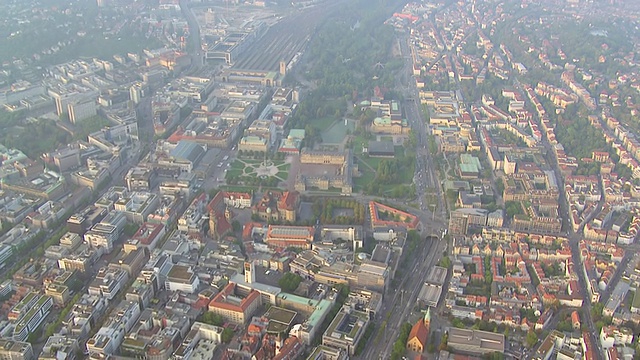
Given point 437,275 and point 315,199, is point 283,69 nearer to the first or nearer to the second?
point 315,199

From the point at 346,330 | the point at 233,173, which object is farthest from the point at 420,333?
the point at 233,173

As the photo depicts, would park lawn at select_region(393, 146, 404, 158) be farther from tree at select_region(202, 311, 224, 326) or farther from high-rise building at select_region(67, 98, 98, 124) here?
high-rise building at select_region(67, 98, 98, 124)

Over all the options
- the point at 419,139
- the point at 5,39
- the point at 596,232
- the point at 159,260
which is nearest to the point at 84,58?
the point at 5,39

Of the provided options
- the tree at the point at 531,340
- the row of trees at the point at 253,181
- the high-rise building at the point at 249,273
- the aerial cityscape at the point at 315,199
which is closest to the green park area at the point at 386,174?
the aerial cityscape at the point at 315,199

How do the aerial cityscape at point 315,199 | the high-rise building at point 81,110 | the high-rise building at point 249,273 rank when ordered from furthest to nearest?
the high-rise building at point 81,110 < the high-rise building at point 249,273 < the aerial cityscape at point 315,199

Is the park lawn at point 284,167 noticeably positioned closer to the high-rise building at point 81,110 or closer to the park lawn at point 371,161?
the park lawn at point 371,161

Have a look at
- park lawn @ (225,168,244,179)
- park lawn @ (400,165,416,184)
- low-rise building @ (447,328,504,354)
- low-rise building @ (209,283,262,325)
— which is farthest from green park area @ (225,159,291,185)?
low-rise building @ (447,328,504,354)
